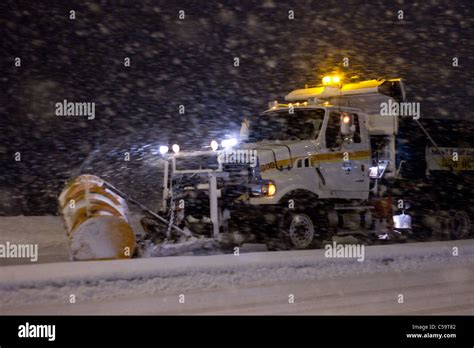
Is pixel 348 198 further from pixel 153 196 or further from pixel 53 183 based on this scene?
pixel 53 183

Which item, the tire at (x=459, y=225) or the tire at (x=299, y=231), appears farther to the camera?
the tire at (x=459, y=225)

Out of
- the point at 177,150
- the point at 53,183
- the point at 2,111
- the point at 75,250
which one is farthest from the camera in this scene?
the point at 2,111

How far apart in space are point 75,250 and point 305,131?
4.90m

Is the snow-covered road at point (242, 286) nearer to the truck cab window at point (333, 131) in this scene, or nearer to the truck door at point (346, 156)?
the truck door at point (346, 156)

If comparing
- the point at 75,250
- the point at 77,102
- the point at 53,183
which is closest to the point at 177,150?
the point at 75,250

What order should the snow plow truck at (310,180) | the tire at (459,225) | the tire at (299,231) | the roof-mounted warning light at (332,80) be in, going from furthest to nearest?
the tire at (459,225) → the roof-mounted warning light at (332,80) → the tire at (299,231) → the snow plow truck at (310,180)

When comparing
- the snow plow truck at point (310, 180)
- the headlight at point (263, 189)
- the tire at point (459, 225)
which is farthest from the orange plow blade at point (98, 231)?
the tire at point (459, 225)

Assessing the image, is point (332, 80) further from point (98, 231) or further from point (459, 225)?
point (98, 231)

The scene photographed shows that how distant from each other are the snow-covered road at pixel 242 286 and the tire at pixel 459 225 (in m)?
5.47

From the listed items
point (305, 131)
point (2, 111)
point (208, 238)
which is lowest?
point (208, 238)

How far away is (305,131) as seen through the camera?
1270 cm

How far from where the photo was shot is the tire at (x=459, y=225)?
52.1ft

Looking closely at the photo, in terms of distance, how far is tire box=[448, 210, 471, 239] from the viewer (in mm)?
15867

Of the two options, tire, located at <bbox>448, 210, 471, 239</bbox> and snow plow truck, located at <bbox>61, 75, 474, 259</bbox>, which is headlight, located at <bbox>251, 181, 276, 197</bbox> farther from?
tire, located at <bbox>448, 210, 471, 239</bbox>
